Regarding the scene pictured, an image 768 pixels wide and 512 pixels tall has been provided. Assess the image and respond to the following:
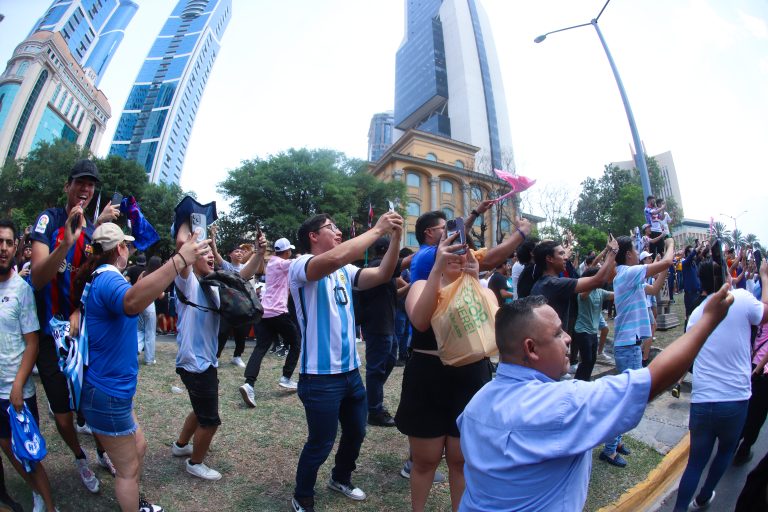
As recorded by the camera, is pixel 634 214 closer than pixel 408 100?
Yes

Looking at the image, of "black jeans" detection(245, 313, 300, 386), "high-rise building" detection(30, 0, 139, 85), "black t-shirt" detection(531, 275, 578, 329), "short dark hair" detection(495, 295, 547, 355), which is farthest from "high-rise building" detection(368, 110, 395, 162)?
"short dark hair" detection(495, 295, 547, 355)

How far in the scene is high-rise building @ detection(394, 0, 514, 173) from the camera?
230 ft

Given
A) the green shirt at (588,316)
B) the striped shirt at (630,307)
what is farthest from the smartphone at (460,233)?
the green shirt at (588,316)

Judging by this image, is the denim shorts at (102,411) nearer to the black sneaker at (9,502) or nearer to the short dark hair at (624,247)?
the black sneaker at (9,502)

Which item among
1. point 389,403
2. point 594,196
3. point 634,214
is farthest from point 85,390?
point 594,196

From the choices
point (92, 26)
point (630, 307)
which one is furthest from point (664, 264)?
point (92, 26)

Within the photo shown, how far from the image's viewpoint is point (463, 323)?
239 centimetres

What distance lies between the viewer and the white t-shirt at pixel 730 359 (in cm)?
325

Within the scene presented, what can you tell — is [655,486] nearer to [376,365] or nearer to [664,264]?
[664,264]

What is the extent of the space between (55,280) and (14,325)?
0.37 metres

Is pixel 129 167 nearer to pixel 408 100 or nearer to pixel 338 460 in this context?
pixel 338 460

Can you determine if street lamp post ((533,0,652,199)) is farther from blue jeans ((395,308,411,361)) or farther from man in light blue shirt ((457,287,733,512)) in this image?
man in light blue shirt ((457,287,733,512))

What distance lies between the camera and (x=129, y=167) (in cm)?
2933

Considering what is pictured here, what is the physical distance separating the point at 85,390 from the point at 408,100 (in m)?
85.9
